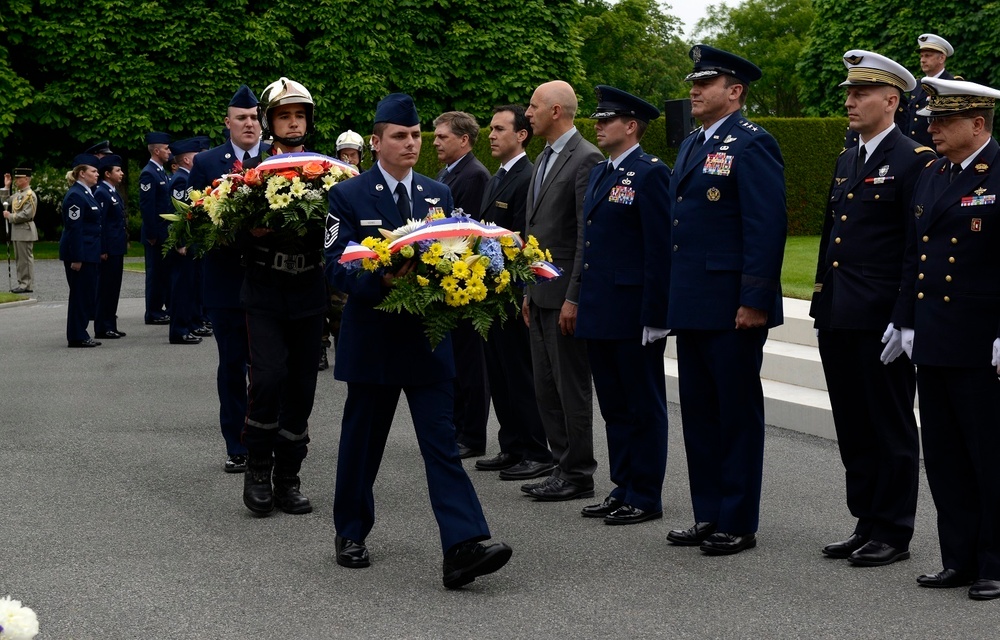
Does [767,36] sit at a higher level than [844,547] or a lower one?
higher

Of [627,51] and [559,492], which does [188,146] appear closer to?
[559,492]

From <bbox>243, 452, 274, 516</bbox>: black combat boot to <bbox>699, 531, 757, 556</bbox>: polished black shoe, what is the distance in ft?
8.20

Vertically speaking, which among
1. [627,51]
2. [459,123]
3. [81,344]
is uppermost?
[627,51]

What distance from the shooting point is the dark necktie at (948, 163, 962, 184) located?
5867 mm

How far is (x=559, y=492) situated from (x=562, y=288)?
4.04 feet

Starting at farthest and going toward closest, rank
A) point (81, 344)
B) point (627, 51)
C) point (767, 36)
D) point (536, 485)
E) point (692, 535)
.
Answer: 1. point (767, 36)
2. point (627, 51)
3. point (81, 344)
4. point (536, 485)
5. point (692, 535)

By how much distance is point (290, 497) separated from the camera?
7.64 m

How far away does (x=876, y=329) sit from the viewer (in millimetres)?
6258

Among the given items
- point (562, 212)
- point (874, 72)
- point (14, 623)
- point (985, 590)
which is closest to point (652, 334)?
point (562, 212)

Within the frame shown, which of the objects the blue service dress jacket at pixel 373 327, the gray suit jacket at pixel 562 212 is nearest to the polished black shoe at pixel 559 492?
the gray suit jacket at pixel 562 212

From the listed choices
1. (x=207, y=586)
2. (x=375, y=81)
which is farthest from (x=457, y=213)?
(x=375, y=81)

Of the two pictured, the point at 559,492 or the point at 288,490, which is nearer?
the point at 288,490

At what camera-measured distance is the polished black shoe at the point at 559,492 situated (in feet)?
25.8

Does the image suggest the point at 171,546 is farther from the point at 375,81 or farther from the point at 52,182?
the point at 52,182
